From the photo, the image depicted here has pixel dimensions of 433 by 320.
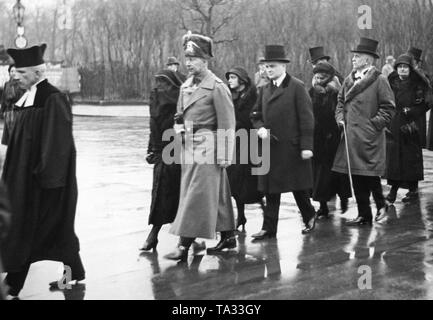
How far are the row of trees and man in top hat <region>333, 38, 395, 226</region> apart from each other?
16.9 meters

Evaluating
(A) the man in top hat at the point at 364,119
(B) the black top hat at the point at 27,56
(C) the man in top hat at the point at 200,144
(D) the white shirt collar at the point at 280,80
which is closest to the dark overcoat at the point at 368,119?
(A) the man in top hat at the point at 364,119

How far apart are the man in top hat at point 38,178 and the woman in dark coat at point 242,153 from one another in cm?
284

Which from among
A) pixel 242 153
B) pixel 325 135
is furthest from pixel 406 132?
pixel 242 153

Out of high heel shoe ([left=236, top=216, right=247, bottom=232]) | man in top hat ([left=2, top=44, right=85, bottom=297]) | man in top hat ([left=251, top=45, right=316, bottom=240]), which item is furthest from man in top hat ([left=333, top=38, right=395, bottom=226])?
man in top hat ([left=2, top=44, right=85, bottom=297])

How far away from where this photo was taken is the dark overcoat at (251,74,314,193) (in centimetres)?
823

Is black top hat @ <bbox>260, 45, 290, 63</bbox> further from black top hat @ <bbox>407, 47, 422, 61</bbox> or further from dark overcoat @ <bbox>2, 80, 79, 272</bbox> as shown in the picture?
black top hat @ <bbox>407, 47, 422, 61</bbox>

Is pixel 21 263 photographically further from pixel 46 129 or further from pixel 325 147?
pixel 325 147

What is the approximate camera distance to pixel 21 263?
19.8ft

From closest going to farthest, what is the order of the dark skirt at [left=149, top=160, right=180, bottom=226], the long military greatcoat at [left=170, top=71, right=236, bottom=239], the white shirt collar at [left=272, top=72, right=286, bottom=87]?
the long military greatcoat at [left=170, top=71, right=236, bottom=239]
the dark skirt at [left=149, top=160, right=180, bottom=226]
the white shirt collar at [left=272, top=72, right=286, bottom=87]

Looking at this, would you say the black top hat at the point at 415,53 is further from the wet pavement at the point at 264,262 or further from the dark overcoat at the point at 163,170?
the dark overcoat at the point at 163,170

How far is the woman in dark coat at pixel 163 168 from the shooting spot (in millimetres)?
7738
